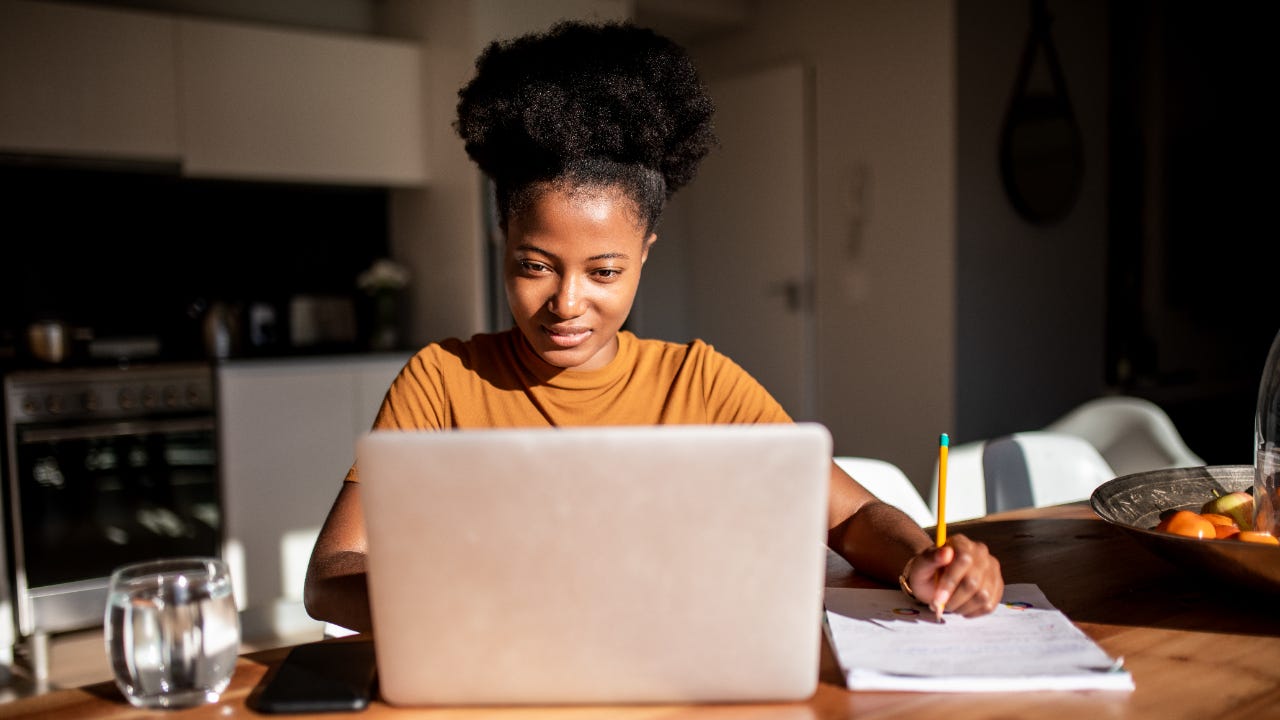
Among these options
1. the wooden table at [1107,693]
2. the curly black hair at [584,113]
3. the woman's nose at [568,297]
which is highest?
the curly black hair at [584,113]

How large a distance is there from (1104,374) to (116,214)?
3.71 metres

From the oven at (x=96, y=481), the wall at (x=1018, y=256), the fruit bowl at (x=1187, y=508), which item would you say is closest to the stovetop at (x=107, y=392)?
the oven at (x=96, y=481)

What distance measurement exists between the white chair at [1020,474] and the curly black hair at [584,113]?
989 millimetres

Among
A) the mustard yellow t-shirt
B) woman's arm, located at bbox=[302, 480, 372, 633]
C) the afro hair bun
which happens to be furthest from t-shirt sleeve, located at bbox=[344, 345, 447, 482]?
the afro hair bun

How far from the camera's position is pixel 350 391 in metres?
3.21

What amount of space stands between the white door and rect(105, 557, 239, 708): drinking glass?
327 centimetres

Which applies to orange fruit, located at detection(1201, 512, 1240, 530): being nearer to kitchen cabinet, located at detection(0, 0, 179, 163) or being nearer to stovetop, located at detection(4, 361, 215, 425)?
stovetop, located at detection(4, 361, 215, 425)

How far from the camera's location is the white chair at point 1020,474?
5.93 ft

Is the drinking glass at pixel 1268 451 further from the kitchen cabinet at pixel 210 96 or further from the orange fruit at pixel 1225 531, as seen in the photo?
the kitchen cabinet at pixel 210 96

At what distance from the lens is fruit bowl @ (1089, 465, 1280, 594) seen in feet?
2.76

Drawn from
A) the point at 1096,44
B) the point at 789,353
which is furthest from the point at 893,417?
the point at 1096,44

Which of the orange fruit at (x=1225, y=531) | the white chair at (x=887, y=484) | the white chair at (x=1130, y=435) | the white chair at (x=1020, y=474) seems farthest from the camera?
the white chair at (x=1130, y=435)

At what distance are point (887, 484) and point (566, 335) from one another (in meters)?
0.70

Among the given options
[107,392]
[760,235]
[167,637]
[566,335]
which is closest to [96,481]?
[107,392]
